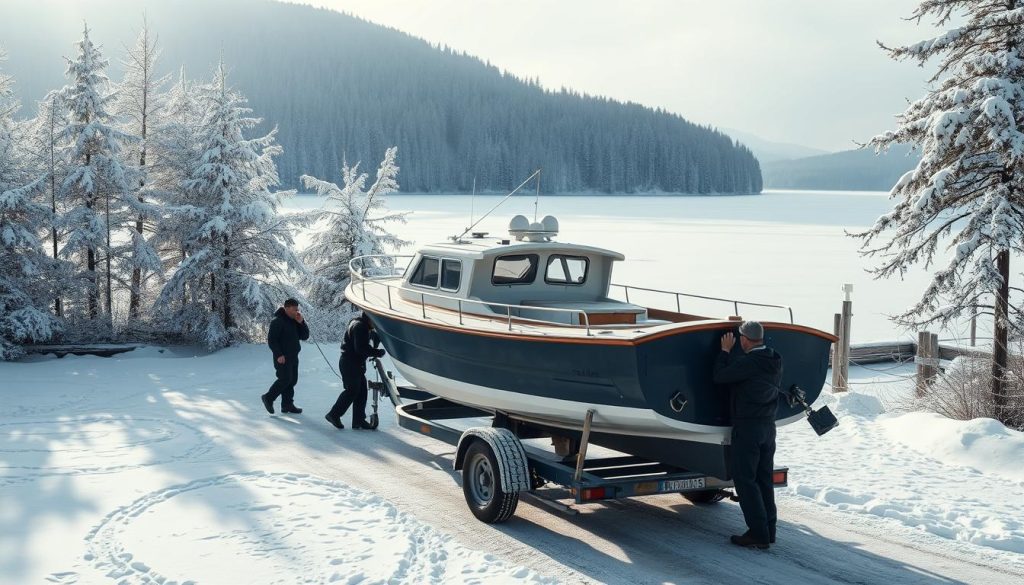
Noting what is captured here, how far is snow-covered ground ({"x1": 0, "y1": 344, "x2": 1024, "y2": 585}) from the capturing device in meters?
6.41

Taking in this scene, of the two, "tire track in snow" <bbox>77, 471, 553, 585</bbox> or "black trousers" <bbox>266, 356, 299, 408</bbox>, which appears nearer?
"tire track in snow" <bbox>77, 471, 553, 585</bbox>

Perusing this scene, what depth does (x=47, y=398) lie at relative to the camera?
510 inches

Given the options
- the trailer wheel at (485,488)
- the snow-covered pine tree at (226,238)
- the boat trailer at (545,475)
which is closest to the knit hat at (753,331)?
the boat trailer at (545,475)

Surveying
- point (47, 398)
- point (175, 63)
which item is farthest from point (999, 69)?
point (175, 63)

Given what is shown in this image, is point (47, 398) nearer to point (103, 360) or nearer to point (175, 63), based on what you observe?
point (103, 360)

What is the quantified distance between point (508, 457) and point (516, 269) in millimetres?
2869

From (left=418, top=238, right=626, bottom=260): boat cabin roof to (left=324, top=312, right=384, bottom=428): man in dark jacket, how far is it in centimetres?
150

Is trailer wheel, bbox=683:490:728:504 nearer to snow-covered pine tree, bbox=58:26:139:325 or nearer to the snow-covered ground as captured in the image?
the snow-covered ground

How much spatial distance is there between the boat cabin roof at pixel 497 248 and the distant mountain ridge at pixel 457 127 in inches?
3472

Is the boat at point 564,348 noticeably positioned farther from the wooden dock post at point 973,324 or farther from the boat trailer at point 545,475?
the wooden dock post at point 973,324

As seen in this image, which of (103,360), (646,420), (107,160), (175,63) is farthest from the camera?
(175,63)

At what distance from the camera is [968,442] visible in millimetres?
9594

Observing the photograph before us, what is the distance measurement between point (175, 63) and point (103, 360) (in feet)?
604

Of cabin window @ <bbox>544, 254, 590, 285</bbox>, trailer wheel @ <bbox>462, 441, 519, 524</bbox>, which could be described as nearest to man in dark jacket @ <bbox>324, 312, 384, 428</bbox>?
cabin window @ <bbox>544, 254, 590, 285</bbox>
